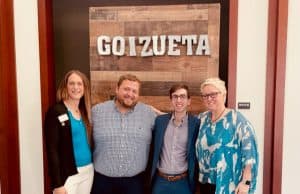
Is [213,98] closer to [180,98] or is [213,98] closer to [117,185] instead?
[180,98]

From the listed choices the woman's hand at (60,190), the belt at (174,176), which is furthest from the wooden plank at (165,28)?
the woman's hand at (60,190)

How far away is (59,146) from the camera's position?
2287mm

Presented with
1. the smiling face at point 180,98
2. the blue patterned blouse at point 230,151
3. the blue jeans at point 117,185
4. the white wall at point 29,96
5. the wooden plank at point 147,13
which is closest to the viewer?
the blue patterned blouse at point 230,151

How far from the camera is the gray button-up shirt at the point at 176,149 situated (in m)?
2.26

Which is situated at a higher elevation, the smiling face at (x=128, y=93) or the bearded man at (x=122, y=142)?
the smiling face at (x=128, y=93)

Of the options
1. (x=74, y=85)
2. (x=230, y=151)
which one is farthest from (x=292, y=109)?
(x=74, y=85)

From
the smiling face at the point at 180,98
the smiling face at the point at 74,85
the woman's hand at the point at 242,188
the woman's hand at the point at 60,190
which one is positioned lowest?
the woman's hand at the point at 60,190

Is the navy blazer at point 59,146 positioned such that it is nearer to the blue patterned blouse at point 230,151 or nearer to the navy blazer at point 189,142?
the navy blazer at point 189,142

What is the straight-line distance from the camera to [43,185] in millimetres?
2973

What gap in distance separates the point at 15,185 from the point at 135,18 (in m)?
1.80

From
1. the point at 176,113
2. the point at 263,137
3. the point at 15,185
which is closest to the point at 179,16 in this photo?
the point at 176,113

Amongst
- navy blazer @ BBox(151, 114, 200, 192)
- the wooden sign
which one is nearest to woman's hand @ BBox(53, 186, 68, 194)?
navy blazer @ BBox(151, 114, 200, 192)

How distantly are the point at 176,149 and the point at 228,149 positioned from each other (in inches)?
13.9

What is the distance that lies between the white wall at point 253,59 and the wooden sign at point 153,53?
211 millimetres
